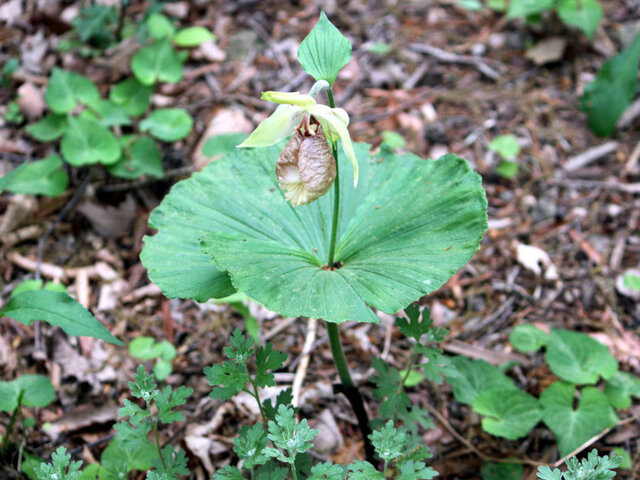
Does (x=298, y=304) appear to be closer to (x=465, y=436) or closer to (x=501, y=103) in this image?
(x=465, y=436)

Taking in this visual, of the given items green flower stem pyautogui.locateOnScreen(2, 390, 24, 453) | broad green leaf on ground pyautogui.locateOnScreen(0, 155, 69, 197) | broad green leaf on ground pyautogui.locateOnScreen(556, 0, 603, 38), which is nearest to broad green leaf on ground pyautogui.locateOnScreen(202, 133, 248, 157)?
broad green leaf on ground pyautogui.locateOnScreen(0, 155, 69, 197)

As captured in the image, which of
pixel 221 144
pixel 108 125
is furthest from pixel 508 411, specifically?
pixel 108 125

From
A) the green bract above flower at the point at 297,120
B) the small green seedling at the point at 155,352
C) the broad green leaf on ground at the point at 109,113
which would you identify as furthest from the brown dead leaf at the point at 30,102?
the green bract above flower at the point at 297,120

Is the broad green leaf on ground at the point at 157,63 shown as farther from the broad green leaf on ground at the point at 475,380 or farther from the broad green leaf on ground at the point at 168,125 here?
the broad green leaf on ground at the point at 475,380

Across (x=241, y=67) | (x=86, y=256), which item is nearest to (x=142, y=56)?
(x=241, y=67)

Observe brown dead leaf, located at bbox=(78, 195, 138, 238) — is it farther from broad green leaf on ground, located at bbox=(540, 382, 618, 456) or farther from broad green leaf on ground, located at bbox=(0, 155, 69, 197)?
broad green leaf on ground, located at bbox=(540, 382, 618, 456)
